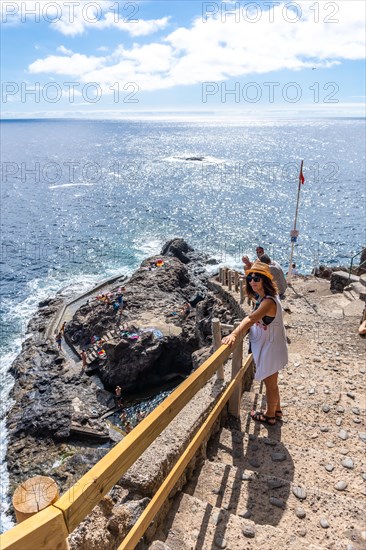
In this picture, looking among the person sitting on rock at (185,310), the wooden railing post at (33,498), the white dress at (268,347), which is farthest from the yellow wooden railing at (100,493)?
the person sitting on rock at (185,310)

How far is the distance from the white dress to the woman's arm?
0.31 metres

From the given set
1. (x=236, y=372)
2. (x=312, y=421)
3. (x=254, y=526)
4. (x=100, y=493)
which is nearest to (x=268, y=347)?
(x=236, y=372)

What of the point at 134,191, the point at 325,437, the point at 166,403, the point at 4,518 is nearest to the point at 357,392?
the point at 325,437

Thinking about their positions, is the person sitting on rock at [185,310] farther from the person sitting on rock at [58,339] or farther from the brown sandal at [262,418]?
the brown sandal at [262,418]

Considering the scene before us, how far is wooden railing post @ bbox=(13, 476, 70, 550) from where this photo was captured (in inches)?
83.4

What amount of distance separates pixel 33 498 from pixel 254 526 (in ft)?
7.58

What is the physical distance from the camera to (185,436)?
4402mm

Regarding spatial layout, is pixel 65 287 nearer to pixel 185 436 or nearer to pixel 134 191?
pixel 185 436

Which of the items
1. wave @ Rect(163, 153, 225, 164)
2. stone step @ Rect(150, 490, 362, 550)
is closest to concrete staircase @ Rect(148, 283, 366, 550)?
stone step @ Rect(150, 490, 362, 550)

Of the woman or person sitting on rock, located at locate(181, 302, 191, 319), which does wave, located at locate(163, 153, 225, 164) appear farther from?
the woman

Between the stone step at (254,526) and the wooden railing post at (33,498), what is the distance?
5.68ft

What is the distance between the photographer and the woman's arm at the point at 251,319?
467 centimetres

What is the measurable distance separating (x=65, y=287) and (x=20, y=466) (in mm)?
20340

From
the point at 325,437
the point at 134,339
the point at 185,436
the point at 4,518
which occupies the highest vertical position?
the point at 185,436
